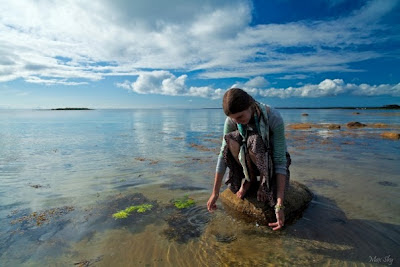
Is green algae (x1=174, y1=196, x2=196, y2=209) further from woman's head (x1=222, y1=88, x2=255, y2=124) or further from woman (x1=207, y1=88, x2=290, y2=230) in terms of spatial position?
woman's head (x1=222, y1=88, x2=255, y2=124)

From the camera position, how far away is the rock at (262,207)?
4812 mm

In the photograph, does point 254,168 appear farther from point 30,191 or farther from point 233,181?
point 30,191

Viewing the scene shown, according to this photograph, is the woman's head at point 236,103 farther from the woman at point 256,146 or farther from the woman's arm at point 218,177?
the woman's arm at point 218,177

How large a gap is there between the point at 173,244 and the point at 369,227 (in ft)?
13.0

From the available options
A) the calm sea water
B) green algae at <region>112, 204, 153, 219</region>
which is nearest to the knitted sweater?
the calm sea water

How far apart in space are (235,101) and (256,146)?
1038 mm

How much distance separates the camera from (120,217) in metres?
5.21

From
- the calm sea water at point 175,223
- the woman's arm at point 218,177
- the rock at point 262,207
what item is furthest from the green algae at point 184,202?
the woman's arm at point 218,177

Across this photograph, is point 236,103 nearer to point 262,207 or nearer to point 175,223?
point 262,207

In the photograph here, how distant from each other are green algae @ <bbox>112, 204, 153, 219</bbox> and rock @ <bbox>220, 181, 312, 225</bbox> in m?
1.93

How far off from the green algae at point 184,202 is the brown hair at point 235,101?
11.2ft

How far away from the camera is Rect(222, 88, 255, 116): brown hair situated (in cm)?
311

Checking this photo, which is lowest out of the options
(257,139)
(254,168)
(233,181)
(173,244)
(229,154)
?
(173,244)

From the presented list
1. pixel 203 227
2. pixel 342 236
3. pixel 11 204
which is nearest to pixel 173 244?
pixel 203 227
